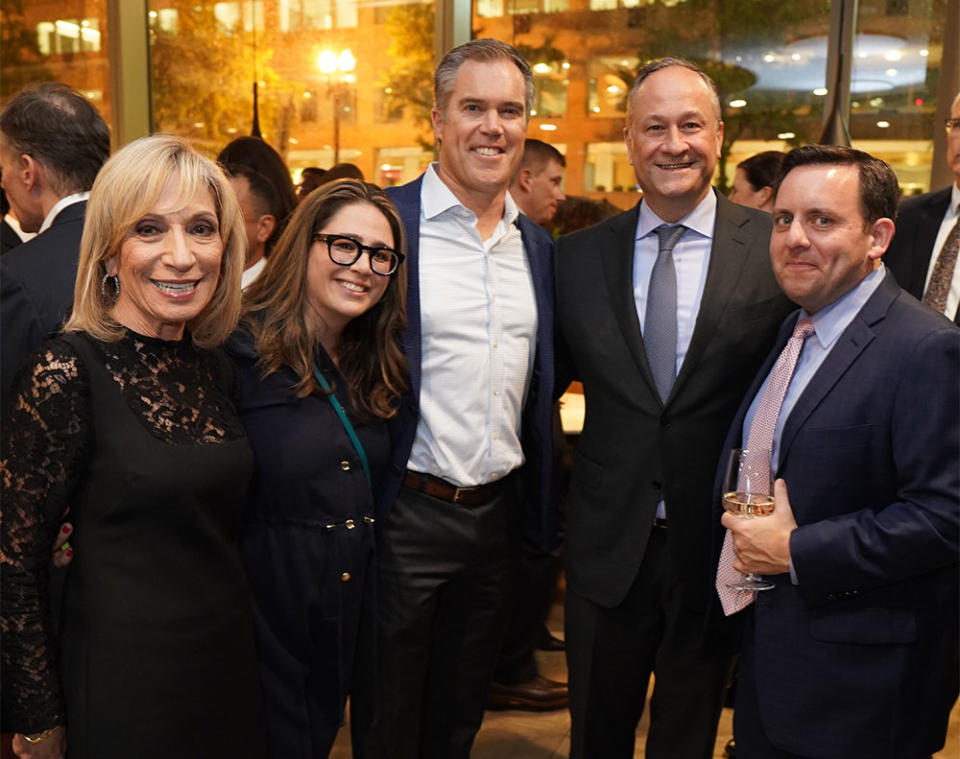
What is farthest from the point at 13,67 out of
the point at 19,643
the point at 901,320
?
the point at 901,320

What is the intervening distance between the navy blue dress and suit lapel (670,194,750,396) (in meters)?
0.83

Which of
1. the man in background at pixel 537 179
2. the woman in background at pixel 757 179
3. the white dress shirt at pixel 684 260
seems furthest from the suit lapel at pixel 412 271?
the woman in background at pixel 757 179

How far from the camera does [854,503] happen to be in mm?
1744

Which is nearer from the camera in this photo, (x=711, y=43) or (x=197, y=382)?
(x=197, y=382)

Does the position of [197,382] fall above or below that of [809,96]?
below

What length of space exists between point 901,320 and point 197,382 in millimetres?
1384

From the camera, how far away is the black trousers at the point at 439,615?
2.29 m

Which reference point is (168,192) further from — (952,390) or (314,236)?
(952,390)

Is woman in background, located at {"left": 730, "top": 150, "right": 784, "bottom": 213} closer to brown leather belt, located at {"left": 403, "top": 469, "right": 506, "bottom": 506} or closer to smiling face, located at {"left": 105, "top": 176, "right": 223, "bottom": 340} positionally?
brown leather belt, located at {"left": 403, "top": 469, "right": 506, "bottom": 506}

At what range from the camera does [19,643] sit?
1573 mm

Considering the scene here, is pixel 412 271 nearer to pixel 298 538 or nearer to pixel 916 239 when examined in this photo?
pixel 298 538

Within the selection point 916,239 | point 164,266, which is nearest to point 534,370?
point 164,266

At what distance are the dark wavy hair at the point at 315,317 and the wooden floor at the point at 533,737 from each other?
1642 mm

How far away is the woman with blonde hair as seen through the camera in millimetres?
1559
